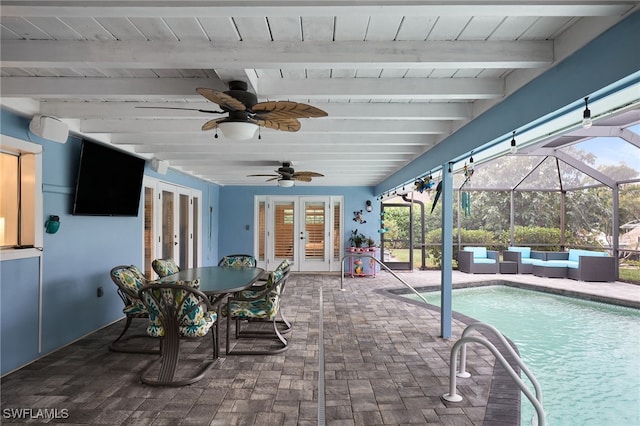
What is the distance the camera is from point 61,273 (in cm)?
411

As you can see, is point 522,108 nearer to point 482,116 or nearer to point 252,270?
point 482,116

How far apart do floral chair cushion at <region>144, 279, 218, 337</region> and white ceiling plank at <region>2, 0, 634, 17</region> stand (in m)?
2.06

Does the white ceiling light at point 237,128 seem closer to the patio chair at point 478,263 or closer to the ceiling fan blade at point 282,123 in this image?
the ceiling fan blade at point 282,123

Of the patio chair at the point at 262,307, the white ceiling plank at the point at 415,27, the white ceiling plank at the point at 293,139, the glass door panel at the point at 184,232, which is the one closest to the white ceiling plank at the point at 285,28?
the white ceiling plank at the point at 415,27

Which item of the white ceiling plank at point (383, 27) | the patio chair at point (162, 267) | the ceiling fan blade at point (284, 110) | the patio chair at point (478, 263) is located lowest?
the patio chair at point (478, 263)

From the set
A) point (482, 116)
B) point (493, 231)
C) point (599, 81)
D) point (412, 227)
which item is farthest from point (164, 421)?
point (493, 231)

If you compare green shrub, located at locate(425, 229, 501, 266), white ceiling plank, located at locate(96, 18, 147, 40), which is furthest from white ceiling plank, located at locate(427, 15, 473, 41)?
green shrub, located at locate(425, 229, 501, 266)

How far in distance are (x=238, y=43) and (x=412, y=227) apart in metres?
8.91

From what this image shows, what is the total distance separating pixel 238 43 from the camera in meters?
2.36

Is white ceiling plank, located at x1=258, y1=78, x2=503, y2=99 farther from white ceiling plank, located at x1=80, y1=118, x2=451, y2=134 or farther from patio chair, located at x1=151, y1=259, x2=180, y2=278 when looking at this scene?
patio chair, located at x1=151, y1=259, x2=180, y2=278

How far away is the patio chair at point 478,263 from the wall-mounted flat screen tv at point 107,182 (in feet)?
27.0

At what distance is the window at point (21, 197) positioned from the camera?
3.60 metres

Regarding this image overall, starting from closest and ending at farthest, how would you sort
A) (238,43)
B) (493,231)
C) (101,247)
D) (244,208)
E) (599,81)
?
1. (599,81)
2. (238,43)
3. (101,247)
4. (244,208)
5. (493,231)

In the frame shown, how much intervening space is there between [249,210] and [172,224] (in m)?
3.18
